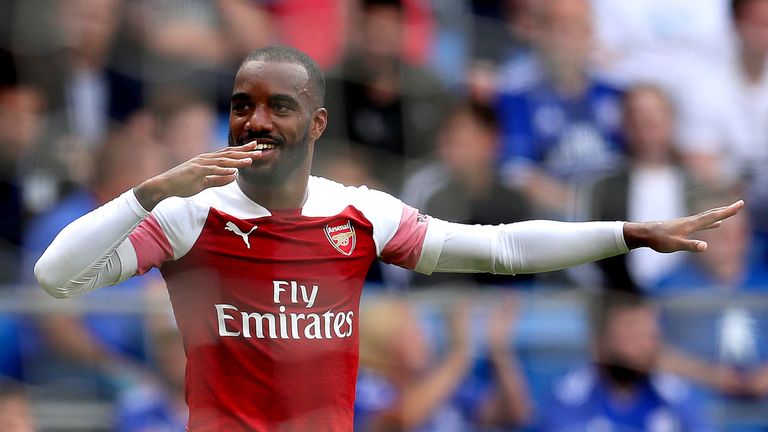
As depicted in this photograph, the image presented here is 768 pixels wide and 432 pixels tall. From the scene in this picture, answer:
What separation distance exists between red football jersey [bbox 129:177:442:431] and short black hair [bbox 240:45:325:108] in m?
0.26

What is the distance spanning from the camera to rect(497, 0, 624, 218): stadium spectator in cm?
501

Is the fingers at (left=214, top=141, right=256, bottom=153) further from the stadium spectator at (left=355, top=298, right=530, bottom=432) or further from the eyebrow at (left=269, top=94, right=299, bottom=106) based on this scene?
the stadium spectator at (left=355, top=298, right=530, bottom=432)

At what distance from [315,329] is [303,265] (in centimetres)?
14

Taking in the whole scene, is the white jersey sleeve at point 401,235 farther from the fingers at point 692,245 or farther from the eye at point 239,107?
the fingers at point 692,245

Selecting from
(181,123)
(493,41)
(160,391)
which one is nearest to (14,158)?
(181,123)

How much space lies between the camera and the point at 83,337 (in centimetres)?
448

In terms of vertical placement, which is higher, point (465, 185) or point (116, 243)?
point (465, 185)

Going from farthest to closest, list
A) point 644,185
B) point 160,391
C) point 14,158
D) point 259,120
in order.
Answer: point 644,185 → point 14,158 → point 160,391 → point 259,120

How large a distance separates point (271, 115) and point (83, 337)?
208 centimetres

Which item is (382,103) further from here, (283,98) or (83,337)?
(283,98)

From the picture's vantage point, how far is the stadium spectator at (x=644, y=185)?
490 cm

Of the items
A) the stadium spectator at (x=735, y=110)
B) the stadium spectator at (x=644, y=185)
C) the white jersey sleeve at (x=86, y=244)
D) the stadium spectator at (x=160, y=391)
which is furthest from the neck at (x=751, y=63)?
the white jersey sleeve at (x=86, y=244)

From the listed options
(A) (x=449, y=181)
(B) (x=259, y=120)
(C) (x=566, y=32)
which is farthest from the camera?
(C) (x=566, y=32)

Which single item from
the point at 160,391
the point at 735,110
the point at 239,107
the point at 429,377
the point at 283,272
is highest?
the point at 735,110
